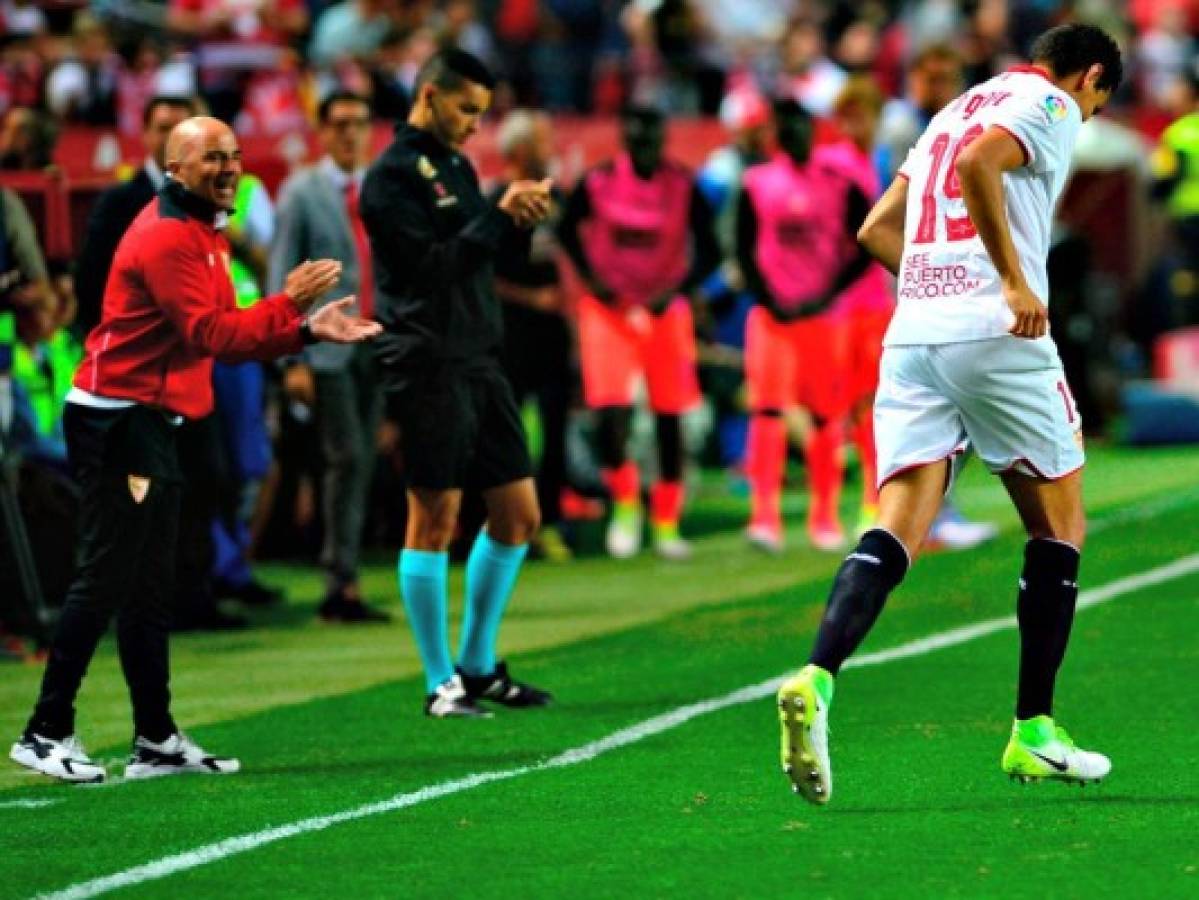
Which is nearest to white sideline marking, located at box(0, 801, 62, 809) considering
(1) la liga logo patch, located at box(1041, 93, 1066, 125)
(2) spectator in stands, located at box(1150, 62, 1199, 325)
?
(1) la liga logo patch, located at box(1041, 93, 1066, 125)

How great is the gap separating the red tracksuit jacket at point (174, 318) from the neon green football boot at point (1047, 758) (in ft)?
7.99

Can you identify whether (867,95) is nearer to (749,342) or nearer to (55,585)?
(749,342)

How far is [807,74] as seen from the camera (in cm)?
2267

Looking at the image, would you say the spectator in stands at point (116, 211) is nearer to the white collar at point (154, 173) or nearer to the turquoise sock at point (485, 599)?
the white collar at point (154, 173)

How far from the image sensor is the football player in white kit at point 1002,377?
27.6ft

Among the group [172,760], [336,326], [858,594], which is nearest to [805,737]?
[858,594]

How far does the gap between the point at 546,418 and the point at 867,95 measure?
2.48 meters

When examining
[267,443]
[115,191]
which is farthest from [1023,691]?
[267,443]

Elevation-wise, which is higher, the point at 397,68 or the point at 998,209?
the point at 397,68

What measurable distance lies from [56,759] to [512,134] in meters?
6.81

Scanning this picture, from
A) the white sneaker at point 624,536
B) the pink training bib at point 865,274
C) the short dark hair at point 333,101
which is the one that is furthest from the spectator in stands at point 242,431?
the pink training bib at point 865,274

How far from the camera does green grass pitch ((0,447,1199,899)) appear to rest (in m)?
7.50

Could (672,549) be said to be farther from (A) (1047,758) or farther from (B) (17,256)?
(A) (1047,758)

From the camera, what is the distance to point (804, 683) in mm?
8078
